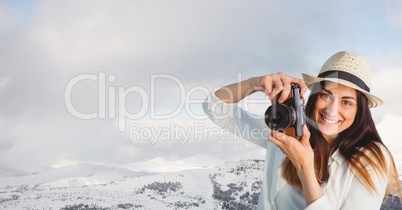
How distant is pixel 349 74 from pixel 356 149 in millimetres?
557

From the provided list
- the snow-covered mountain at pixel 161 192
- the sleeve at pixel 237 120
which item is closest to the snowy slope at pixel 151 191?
the snow-covered mountain at pixel 161 192

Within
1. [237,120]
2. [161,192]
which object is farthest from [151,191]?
[237,120]

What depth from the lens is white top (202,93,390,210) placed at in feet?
8.91

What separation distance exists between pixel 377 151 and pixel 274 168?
29.9 inches

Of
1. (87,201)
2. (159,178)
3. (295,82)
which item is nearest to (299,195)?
(295,82)

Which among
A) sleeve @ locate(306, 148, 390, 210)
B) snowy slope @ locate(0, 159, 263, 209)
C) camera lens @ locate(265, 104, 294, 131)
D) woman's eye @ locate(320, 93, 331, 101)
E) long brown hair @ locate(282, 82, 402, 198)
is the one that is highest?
woman's eye @ locate(320, 93, 331, 101)

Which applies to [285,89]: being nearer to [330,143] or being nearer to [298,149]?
[298,149]

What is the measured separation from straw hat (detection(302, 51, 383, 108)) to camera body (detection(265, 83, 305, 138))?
46cm

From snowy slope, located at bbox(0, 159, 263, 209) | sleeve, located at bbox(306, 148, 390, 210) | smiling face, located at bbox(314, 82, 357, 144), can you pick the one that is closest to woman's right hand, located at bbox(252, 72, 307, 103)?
smiling face, located at bbox(314, 82, 357, 144)

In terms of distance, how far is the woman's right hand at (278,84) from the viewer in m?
2.77

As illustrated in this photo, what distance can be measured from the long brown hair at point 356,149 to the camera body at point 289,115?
48 cm

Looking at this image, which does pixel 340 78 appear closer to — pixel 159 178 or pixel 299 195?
pixel 299 195

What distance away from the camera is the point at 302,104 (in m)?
2.74

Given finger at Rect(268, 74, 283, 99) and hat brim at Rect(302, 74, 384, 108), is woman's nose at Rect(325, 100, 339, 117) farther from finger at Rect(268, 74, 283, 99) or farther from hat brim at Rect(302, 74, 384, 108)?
finger at Rect(268, 74, 283, 99)
